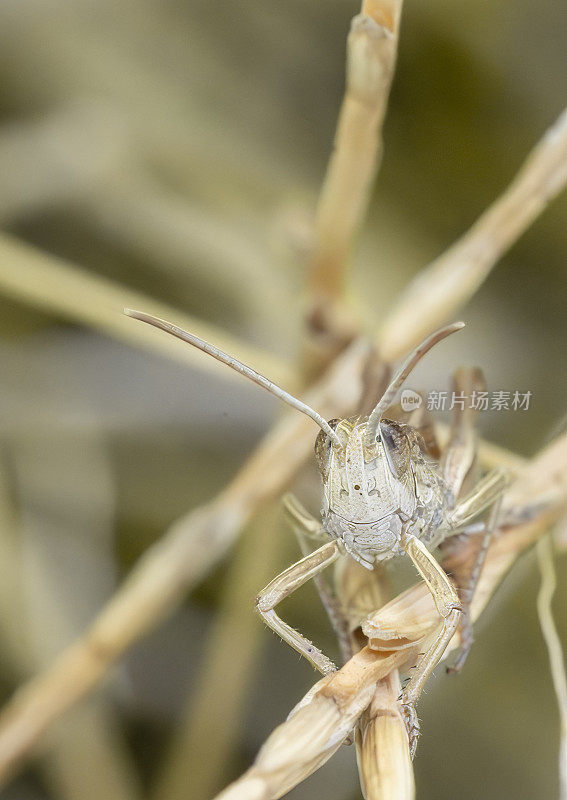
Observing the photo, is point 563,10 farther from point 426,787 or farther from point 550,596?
point 426,787

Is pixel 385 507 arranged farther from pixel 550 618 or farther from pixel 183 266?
pixel 183 266

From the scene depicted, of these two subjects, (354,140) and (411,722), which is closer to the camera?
(411,722)

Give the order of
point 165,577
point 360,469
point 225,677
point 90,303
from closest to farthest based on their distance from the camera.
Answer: point 360,469
point 165,577
point 225,677
point 90,303

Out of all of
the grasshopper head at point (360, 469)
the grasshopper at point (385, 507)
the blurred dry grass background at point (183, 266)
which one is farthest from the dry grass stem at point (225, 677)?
the grasshopper head at point (360, 469)

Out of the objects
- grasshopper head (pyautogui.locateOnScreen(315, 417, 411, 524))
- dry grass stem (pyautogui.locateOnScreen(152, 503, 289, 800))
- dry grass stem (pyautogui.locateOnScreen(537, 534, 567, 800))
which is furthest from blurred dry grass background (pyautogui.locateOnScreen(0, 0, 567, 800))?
grasshopper head (pyautogui.locateOnScreen(315, 417, 411, 524))

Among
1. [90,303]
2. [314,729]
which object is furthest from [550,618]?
[90,303]

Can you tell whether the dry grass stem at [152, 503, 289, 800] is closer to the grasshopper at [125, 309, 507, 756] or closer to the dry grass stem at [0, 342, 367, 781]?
the dry grass stem at [0, 342, 367, 781]

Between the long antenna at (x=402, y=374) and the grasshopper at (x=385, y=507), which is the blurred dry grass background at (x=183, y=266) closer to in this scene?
the grasshopper at (x=385, y=507)
